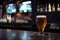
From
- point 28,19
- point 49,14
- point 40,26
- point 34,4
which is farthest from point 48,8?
point 40,26

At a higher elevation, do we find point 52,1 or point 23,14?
point 52,1

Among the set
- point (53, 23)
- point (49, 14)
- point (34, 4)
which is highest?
point (34, 4)

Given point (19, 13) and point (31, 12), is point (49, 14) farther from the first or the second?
point (19, 13)

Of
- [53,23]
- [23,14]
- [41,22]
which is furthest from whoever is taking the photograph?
[23,14]

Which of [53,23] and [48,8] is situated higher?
[48,8]

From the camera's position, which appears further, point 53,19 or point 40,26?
point 53,19

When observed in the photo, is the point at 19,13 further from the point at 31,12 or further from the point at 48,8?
the point at 48,8

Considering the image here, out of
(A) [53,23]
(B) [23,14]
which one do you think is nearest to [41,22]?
(A) [53,23]

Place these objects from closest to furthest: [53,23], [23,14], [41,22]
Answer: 1. [41,22]
2. [53,23]
3. [23,14]

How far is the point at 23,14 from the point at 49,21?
54cm

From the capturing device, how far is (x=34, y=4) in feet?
8.73

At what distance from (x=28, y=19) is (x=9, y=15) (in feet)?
1.38

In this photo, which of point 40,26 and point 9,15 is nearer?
point 40,26

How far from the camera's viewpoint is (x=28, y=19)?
2.72 meters
